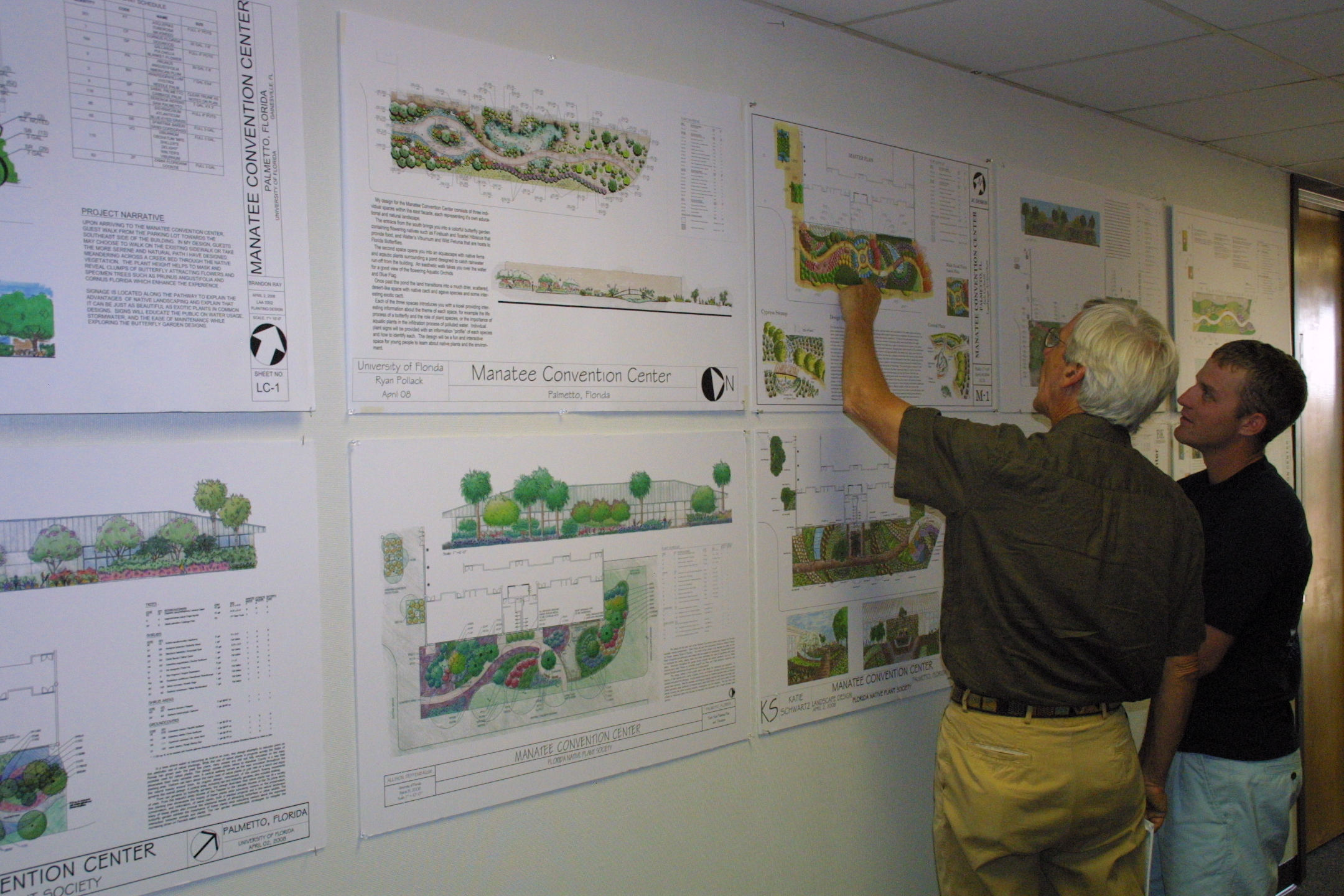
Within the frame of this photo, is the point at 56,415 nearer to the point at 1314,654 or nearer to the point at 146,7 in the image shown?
the point at 146,7

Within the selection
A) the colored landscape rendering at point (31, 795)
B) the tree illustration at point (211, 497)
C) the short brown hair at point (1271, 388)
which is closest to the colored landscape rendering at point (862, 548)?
the short brown hair at point (1271, 388)

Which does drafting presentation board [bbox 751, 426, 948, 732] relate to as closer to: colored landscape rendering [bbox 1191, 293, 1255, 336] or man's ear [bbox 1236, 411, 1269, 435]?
man's ear [bbox 1236, 411, 1269, 435]

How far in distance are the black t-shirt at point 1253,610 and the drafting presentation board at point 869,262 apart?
Result: 697mm

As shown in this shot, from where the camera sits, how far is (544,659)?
171 centimetres

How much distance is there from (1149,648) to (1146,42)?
162 cm

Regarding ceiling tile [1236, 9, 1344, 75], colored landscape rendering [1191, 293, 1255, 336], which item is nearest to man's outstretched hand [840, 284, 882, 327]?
ceiling tile [1236, 9, 1344, 75]

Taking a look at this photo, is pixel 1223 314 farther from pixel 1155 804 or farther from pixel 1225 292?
pixel 1155 804

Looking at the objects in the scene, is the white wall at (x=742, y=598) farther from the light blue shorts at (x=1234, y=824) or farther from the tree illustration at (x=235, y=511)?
the light blue shorts at (x=1234, y=824)

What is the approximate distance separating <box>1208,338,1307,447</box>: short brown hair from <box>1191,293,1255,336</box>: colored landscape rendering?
44.4 inches

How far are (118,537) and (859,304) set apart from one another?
5.26 feet

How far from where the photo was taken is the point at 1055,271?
8.97ft

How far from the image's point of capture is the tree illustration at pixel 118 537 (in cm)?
130

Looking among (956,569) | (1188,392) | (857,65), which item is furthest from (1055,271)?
(956,569)

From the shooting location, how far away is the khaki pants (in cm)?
172
